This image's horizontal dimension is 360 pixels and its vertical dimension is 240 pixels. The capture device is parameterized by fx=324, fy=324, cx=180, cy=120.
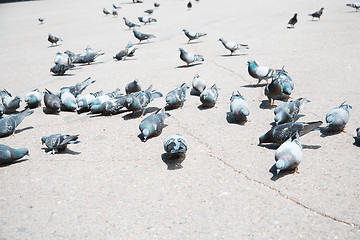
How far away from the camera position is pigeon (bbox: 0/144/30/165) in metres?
4.18

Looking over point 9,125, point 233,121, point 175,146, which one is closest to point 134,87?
point 233,121

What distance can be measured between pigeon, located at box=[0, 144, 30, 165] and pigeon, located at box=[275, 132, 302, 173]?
3248 mm

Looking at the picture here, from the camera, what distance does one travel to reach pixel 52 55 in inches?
446

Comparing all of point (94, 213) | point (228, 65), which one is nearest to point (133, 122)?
point (94, 213)

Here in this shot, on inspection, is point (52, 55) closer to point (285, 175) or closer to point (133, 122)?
point (133, 122)

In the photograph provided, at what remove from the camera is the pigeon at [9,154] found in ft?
13.7

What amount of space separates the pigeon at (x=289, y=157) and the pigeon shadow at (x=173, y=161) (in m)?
1.21

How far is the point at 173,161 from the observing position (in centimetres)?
421

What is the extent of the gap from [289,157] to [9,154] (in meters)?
3.47

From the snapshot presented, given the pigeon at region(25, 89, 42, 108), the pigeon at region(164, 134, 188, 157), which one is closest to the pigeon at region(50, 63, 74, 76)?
the pigeon at region(25, 89, 42, 108)

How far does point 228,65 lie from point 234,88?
177cm

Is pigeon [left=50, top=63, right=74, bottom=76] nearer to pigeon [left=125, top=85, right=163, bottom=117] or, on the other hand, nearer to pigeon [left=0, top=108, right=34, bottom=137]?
pigeon [left=0, top=108, right=34, bottom=137]

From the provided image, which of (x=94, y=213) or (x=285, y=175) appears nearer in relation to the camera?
(x=94, y=213)

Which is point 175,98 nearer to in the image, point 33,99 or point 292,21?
point 33,99
